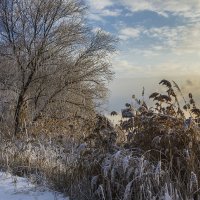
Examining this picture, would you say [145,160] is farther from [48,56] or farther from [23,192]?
[48,56]

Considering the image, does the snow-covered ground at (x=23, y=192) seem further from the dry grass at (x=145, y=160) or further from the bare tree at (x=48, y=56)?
the bare tree at (x=48, y=56)

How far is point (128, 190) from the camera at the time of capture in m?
4.76

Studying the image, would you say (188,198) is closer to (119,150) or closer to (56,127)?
(119,150)

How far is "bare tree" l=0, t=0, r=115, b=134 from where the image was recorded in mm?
19891

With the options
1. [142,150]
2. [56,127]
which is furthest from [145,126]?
[56,127]

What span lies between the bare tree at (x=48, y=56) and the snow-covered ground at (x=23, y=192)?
1220 cm

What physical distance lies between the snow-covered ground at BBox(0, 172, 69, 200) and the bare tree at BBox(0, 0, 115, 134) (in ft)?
40.0

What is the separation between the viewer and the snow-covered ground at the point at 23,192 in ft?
19.1

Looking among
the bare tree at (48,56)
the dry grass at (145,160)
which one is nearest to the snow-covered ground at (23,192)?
the dry grass at (145,160)

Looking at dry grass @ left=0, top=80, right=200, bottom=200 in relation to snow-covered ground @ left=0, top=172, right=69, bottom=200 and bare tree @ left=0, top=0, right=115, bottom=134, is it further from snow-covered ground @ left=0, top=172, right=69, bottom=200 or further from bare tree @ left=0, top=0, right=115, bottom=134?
bare tree @ left=0, top=0, right=115, bottom=134

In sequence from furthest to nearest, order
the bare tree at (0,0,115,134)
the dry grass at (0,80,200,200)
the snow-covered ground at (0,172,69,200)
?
1. the bare tree at (0,0,115,134)
2. the snow-covered ground at (0,172,69,200)
3. the dry grass at (0,80,200,200)

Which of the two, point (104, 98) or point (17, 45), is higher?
point (17, 45)

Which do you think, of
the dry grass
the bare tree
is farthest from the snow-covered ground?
the bare tree

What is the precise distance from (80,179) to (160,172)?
126cm
